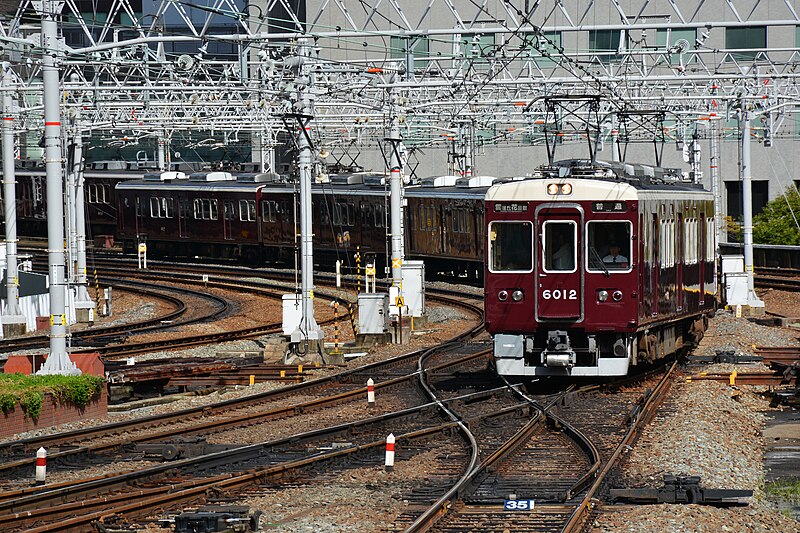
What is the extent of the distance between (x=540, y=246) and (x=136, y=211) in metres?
36.5

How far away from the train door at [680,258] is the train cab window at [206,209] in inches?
1169

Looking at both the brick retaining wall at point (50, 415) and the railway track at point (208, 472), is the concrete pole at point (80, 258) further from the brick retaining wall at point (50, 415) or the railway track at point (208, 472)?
the brick retaining wall at point (50, 415)

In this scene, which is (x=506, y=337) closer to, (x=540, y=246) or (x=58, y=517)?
(x=540, y=246)

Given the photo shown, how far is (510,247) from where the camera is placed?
1712 centimetres

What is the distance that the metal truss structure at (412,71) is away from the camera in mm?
20891

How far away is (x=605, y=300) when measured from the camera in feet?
55.0

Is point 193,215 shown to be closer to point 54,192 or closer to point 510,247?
point 54,192

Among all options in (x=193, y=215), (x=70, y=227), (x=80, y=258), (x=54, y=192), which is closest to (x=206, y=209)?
(x=193, y=215)

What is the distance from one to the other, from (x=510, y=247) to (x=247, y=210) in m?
29.8

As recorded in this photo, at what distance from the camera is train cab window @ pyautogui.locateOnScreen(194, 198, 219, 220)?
47.6 meters

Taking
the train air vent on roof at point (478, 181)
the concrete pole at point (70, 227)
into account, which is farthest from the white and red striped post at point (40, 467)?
the train air vent on roof at point (478, 181)

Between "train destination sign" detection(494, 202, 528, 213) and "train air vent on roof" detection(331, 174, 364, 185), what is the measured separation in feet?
82.6

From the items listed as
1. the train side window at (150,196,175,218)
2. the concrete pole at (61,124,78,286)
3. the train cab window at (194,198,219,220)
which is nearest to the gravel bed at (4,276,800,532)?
the concrete pole at (61,124,78,286)

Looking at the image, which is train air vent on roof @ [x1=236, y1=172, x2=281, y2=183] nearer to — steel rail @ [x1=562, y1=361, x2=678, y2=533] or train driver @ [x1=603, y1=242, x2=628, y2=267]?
steel rail @ [x1=562, y1=361, x2=678, y2=533]
